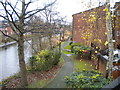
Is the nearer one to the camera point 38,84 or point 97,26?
point 97,26

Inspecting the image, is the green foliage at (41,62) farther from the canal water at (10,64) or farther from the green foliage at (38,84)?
the canal water at (10,64)

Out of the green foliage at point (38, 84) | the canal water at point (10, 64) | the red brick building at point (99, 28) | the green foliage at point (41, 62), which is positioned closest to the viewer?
the red brick building at point (99, 28)

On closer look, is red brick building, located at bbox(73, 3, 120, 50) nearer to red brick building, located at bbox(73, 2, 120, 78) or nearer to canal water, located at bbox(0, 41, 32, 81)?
red brick building, located at bbox(73, 2, 120, 78)

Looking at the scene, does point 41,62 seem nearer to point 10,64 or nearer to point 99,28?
point 99,28

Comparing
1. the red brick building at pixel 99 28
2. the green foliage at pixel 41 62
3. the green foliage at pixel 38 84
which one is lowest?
the green foliage at pixel 38 84

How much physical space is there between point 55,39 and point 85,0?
45.1ft

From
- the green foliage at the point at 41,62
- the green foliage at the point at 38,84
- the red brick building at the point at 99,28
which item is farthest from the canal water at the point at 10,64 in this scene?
the red brick building at the point at 99,28

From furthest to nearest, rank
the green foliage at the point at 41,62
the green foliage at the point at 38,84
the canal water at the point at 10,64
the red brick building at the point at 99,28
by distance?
1. the canal water at the point at 10,64
2. the green foliage at the point at 41,62
3. the green foliage at the point at 38,84
4. the red brick building at the point at 99,28

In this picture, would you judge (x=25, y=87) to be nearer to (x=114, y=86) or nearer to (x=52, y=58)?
(x=52, y=58)

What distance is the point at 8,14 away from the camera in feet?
15.7

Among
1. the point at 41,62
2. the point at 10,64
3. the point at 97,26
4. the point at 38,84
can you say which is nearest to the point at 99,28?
the point at 97,26

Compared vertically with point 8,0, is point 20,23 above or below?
below

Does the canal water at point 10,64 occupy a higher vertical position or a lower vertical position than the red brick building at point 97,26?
lower

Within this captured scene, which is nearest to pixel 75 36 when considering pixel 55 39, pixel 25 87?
pixel 55 39
